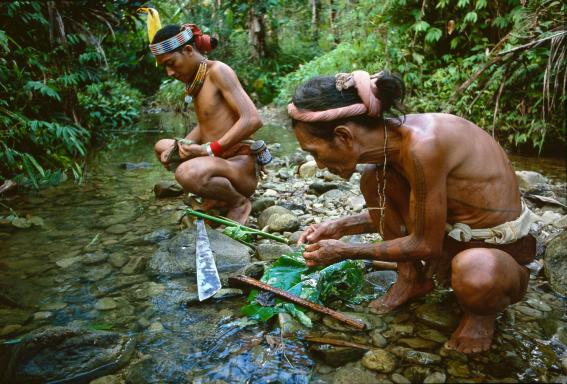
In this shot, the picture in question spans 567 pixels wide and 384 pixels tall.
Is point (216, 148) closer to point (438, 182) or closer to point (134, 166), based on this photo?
point (438, 182)

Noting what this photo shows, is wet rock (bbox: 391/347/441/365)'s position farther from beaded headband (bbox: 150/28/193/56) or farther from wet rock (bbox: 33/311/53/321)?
beaded headband (bbox: 150/28/193/56)

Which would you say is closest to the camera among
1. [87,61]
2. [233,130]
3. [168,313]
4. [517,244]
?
[517,244]

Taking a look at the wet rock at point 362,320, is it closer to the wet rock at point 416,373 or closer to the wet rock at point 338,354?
the wet rock at point 338,354

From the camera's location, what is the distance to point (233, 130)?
3482 mm

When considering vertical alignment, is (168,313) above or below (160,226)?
above

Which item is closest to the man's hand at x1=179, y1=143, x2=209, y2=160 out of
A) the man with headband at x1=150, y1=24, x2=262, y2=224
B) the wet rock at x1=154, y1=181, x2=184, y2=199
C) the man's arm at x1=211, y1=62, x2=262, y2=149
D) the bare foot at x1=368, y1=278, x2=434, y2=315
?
the man with headband at x1=150, y1=24, x2=262, y2=224

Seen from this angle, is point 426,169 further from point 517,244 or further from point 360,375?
point 360,375

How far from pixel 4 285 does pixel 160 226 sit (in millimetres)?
1292

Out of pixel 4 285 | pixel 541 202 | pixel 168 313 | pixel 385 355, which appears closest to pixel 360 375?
pixel 385 355

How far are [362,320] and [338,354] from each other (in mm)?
337

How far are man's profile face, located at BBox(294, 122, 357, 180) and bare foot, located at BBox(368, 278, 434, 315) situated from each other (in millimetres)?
714

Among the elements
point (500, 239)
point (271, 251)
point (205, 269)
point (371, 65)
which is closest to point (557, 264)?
point (500, 239)

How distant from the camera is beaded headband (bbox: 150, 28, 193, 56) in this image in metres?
3.46

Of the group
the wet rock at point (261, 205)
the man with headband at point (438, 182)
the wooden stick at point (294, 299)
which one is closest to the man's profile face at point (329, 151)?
the man with headband at point (438, 182)
